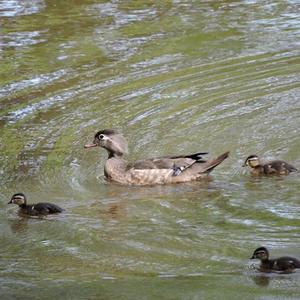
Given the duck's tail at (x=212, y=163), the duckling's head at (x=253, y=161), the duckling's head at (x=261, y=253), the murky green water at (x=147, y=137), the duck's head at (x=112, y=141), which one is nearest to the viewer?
the duckling's head at (x=261, y=253)

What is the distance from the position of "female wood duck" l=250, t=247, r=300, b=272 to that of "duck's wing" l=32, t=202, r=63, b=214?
252 cm

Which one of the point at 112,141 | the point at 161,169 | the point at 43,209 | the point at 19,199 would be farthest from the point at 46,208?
the point at 112,141

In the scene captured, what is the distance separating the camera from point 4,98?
563 inches

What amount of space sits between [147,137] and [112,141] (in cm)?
85

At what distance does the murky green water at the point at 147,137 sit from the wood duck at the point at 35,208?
0.30 ft

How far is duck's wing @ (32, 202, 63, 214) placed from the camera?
32.7 ft

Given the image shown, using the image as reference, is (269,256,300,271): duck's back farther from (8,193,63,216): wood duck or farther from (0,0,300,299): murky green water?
(8,193,63,216): wood duck

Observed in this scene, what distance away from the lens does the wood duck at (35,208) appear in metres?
9.98

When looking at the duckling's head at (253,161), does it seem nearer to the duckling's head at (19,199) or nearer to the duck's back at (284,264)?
the duckling's head at (19,199)

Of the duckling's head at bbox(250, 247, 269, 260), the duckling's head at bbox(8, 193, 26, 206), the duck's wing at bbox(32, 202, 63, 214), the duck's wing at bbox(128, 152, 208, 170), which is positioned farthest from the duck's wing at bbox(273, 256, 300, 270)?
the duck's wing at bbox(128, 152, 208, 170)

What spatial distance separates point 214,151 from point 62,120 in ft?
7.38

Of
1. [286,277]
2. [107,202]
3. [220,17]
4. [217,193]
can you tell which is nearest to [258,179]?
[217,193]

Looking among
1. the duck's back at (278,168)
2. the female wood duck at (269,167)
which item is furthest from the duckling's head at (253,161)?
the duck's back at (278,168)

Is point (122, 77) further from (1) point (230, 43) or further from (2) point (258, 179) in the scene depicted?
(2) point (258, 179)
